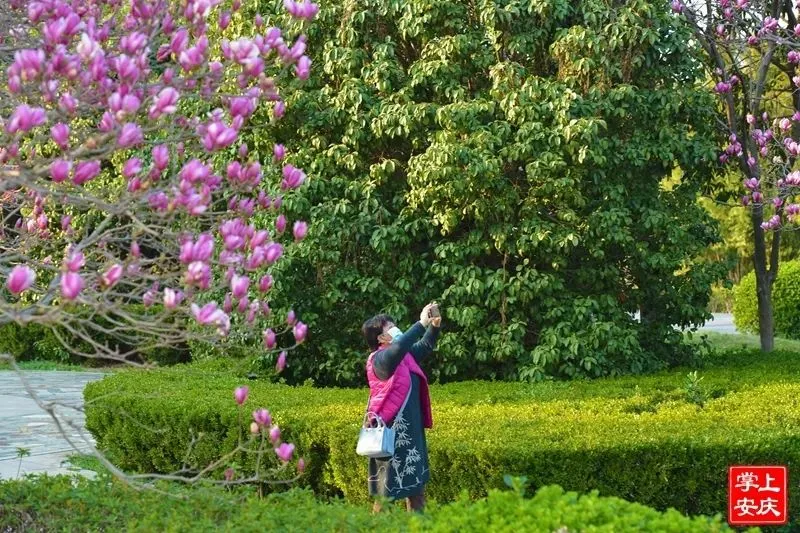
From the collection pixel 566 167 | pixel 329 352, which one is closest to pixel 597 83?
pixel 566 167

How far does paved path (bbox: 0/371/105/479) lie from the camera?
34.2 ft

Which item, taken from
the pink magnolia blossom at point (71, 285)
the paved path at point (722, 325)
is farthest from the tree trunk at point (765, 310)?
the paved path at point (722, 325)

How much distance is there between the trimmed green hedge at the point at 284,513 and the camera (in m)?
4.04

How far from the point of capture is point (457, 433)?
25.5 feet

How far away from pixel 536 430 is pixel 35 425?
285 inches

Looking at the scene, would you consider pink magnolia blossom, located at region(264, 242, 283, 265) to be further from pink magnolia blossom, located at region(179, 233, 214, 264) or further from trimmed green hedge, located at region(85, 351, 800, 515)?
trimmed green hedge, located at region(85, 351, 800, 515)

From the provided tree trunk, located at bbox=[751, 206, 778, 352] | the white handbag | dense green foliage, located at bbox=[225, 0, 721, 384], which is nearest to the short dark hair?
the white handbag

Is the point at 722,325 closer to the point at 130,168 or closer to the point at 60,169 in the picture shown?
the point at 130,168

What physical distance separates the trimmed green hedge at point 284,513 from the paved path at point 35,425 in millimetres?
1684

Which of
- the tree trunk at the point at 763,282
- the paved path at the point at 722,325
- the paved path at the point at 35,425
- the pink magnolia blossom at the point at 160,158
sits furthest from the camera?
the paved path at the point at 722,325

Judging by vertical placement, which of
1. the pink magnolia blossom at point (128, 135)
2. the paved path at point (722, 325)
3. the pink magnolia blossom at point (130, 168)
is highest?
the pink magnolia blossom at point (128, 135)

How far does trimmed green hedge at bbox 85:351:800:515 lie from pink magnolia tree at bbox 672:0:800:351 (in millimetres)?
2362

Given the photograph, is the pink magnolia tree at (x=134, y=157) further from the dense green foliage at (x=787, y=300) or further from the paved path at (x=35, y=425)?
the dense green foliage at (x=787, y=300)

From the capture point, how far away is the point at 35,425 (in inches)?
507
